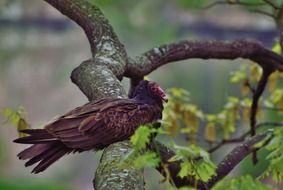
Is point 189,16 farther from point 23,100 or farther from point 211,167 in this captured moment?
point 211,167

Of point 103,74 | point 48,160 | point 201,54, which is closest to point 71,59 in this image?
point 201,54

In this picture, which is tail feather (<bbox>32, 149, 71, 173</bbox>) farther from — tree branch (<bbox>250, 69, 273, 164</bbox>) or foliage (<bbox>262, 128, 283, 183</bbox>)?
tree branch (<bbox>250, 69, 273, 164</bbox>)

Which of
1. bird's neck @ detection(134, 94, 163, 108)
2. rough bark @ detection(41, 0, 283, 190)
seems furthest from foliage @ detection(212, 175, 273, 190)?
bird's neck @ detection(134, 94, 163, 108)

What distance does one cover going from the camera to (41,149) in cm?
110

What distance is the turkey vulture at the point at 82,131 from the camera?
1.09 metres

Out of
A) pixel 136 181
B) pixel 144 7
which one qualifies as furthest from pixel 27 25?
pixel 136 181

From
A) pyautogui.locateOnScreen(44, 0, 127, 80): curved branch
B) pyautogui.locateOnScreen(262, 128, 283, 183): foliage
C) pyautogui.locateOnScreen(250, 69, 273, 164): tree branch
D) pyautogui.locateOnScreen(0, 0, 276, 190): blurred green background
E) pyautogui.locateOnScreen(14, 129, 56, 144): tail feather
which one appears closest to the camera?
pyautogui.locateOnScreen(262, 128, 283, 183): foliage

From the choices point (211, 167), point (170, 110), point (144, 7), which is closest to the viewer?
point (211, 167)

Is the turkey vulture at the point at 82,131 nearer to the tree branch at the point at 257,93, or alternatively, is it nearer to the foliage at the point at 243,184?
the foliage at the point at 243,184

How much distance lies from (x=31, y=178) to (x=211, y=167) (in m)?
3.22

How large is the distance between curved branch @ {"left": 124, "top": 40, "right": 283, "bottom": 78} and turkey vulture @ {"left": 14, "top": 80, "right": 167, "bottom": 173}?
0.36 metres

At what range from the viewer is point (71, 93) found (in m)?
4.27

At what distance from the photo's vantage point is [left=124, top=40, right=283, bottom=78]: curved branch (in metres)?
1.50

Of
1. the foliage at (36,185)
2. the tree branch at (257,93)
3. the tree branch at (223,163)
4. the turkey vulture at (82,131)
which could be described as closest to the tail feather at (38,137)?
the turkey vulture at (82,131)
